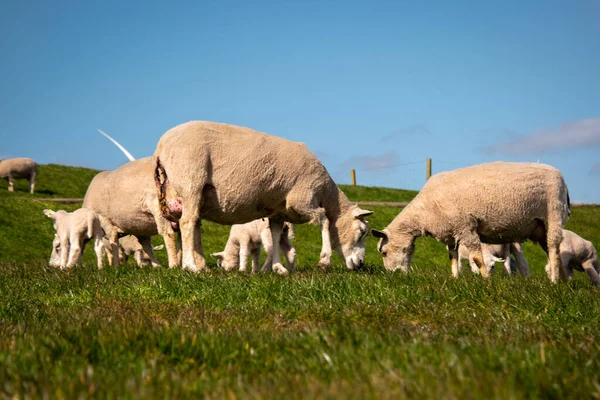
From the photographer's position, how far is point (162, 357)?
374 centimetres

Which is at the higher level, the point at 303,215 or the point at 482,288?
the point at 303,215

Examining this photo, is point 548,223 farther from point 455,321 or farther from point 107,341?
point 107,341

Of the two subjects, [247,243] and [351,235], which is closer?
[351,235]

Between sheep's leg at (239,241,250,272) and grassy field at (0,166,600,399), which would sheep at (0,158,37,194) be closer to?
sheep's leg at (239,241,250,272)

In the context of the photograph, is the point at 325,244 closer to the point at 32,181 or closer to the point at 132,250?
the point at 132,250

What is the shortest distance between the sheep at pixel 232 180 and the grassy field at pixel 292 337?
1.53 metres

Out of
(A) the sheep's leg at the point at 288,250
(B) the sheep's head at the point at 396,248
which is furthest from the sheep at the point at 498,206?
(A) the sheep's leg at the point at 288,250

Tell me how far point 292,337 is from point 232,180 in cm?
649

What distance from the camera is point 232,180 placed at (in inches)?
406

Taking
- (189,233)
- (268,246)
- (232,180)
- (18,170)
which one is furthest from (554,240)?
(18,170)

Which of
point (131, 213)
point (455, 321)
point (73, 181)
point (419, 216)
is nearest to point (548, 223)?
point (419, 216)

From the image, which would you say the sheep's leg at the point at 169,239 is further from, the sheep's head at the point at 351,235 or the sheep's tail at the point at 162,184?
the sheep's head at the point at 351,235

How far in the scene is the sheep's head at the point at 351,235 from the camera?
11.9 meters

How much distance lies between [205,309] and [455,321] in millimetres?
2230
